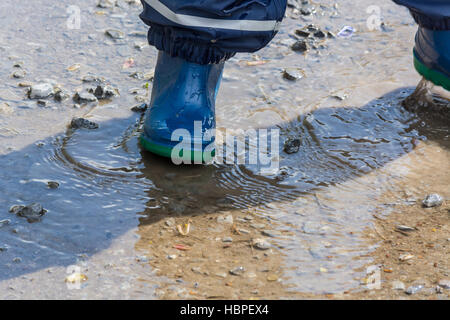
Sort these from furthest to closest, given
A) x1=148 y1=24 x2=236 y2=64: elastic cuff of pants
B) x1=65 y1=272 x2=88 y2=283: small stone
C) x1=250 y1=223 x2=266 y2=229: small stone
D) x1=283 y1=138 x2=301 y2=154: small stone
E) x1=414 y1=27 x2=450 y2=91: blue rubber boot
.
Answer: x1=414 y1=27 x2=450 y2=91: blue rubber boot, x1=283 y1=138 x2=301 y2=154: small stone, x1=148 y1=24 x2=236 y2=64: elastic cuff of pants, x1=250 y1=223 x2=266 y2=229: small stone, x1=65 y1=272 x2=88 y2=283: small stone

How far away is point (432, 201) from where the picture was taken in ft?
6.01

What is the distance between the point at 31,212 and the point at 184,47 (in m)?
0.63

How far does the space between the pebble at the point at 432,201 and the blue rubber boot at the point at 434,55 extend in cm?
58

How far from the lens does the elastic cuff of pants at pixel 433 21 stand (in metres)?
2.13

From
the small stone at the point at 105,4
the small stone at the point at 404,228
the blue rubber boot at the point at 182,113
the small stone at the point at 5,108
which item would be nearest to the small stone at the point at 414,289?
the small stone at the point at 404,228

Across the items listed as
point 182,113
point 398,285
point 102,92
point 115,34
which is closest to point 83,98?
point 102,92

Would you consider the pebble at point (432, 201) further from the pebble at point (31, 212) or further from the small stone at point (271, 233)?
the pebble at point (31, 212)

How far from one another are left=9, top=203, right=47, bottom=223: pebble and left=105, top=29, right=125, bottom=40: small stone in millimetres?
1239

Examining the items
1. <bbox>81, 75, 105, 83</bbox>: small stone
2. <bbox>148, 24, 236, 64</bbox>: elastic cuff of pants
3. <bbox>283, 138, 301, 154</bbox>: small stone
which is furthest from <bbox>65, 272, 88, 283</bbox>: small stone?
<bbox>81, 75, 105, 83</bbox>: small stone

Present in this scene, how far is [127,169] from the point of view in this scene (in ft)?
6.24

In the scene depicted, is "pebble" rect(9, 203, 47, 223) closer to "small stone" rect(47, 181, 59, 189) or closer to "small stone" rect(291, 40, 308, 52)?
"small stone" rect(47, 181, 59, 189)

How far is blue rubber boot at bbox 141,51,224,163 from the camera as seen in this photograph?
191cm

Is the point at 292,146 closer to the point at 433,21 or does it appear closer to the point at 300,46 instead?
the point at 433,21
